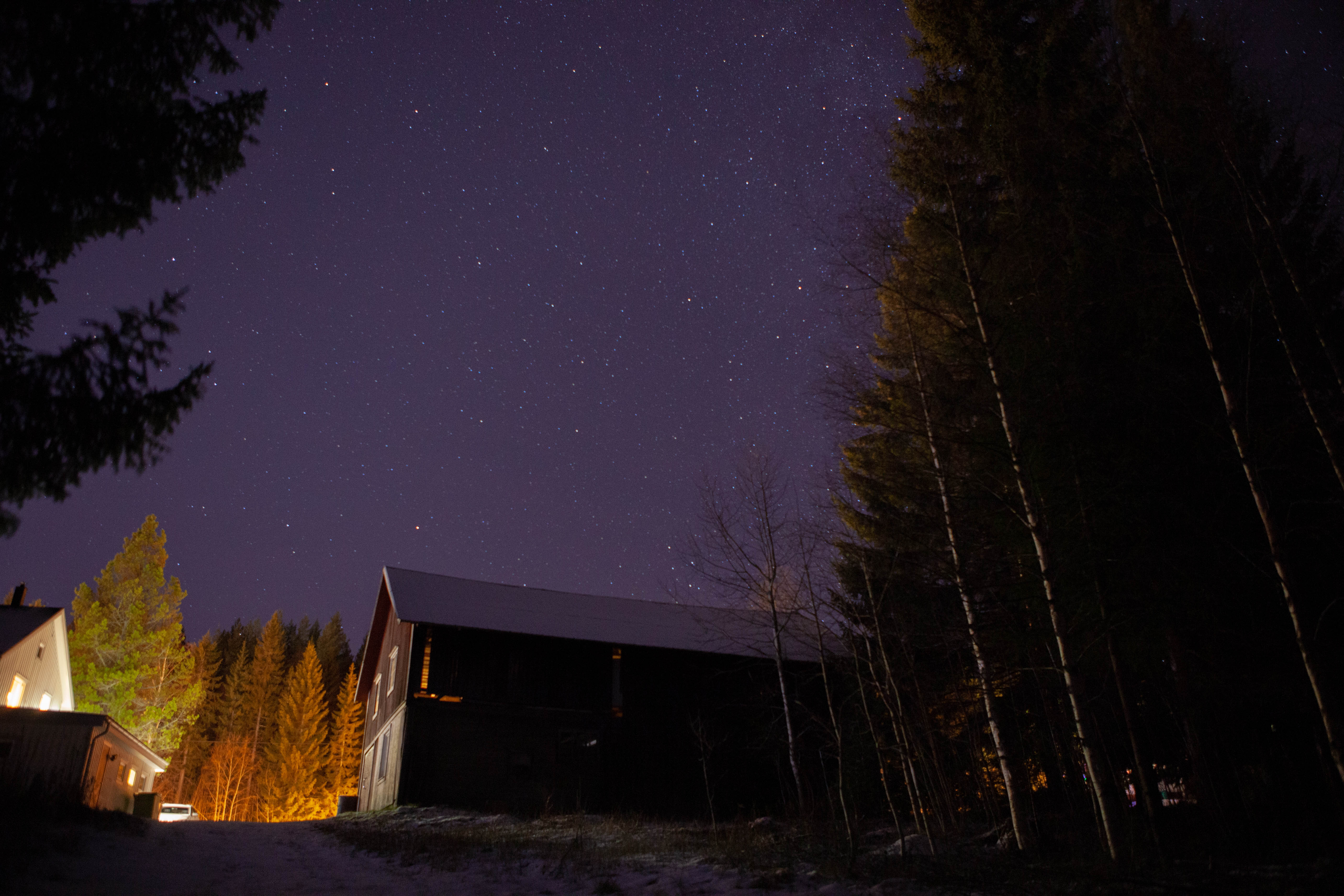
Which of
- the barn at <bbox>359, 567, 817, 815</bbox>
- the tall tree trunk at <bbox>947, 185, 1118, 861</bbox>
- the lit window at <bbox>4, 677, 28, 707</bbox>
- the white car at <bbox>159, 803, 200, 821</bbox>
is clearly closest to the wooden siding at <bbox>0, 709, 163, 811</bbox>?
the lit window at <bbox>4, 677, 28, 707</bbox>

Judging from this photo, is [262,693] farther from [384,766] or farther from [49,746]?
[49,746]

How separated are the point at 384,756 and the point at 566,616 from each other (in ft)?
24.1

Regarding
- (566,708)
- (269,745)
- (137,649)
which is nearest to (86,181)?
(566,708)

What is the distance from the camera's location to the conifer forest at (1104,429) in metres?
9.03

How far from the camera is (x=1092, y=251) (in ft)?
36.3

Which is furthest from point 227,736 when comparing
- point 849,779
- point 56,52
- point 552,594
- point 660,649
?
point 56,52

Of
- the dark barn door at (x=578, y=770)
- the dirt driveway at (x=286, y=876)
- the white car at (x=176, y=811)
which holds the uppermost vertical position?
the dark barn door at (x=578, y=770)

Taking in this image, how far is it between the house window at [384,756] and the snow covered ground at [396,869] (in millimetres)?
7917

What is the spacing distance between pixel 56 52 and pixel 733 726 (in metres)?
22.9

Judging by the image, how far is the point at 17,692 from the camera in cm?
2152

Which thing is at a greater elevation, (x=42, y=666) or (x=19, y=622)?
(x=19, y=622)

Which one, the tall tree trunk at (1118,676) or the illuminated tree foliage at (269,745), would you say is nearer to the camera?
the tall tree trunk at (1118,676)

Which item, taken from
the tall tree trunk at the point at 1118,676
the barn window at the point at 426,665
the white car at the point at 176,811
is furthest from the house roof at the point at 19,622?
the tall tree trunk at the point at 1118,676

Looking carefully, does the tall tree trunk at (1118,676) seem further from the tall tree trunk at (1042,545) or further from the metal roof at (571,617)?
the metal roof at (571,617)
